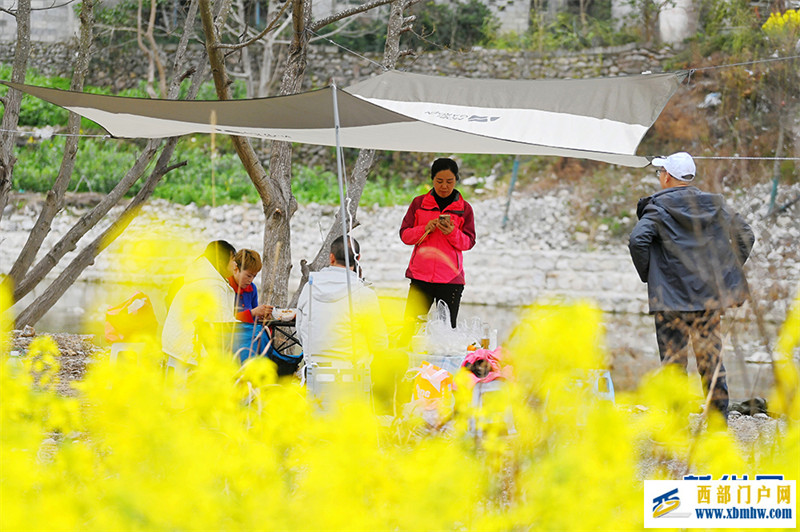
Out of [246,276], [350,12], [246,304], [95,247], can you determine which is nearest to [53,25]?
[95,247]

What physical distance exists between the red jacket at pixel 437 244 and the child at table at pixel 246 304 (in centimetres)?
77

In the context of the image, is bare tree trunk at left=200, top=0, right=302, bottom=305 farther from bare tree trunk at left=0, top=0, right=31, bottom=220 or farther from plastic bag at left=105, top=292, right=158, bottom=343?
bare tree trunk at left=0, top=0, right=31, bottom=220

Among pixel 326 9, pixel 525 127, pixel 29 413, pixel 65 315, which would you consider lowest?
pixel 65 315

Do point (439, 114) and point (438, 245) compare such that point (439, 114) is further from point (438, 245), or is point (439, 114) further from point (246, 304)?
point (246, 304)

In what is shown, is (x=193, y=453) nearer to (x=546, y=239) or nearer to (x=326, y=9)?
(x=546, y=239)

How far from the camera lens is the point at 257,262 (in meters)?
3.67

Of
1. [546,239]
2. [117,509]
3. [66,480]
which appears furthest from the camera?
[546,239]

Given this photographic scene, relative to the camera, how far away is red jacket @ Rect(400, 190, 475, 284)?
4.23 meters

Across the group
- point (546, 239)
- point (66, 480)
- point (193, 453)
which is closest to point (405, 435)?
point (193, 453)

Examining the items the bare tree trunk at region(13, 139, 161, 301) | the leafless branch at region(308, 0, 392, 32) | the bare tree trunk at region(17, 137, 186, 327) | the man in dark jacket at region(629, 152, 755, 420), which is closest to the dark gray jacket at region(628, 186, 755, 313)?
the man in dark jacket at region(629, 152, 755, 420)

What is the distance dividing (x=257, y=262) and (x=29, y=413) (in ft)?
6.83

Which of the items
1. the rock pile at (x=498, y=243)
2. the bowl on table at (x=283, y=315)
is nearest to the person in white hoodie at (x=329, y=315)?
the bowl on table at (x=283, y=315)

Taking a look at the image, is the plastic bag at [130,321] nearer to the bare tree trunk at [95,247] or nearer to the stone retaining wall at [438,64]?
the bare tree trunk at [95,247]

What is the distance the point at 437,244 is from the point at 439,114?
30.1 inches
